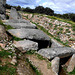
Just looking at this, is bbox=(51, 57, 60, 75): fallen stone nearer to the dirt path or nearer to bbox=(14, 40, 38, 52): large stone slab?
the dirt path

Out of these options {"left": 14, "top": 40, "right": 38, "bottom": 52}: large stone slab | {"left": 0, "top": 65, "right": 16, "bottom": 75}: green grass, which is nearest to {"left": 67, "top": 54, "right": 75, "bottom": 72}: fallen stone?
{"left": 14, "top": 40, "right": 38, "bottom": 52}: large stone slab

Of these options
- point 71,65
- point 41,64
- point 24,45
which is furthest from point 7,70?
point 71,65

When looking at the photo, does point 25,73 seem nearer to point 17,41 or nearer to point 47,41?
point 17,41

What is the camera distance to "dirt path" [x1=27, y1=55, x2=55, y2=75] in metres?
6.24

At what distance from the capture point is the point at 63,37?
13703 mm

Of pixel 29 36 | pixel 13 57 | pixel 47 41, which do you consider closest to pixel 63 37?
pixel 47 41

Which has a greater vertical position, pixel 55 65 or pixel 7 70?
pixel 7 70

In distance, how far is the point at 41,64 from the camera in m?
6.66

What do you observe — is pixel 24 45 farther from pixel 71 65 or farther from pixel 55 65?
pixel 71 65

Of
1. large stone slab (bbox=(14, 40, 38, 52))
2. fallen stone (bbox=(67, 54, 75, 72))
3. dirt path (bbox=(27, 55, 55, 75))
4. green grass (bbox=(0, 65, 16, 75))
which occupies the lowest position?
fallen stone (bbox=(67, 54, 75, 72))

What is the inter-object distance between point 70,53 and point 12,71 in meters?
5.41

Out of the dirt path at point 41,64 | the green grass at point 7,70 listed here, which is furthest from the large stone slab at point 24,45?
the green grass at point 7,70

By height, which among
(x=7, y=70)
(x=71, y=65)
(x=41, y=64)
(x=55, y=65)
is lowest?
(x=71, y=65)

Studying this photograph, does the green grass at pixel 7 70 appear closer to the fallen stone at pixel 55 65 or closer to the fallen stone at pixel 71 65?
the fallen stone at pixel 55 65
